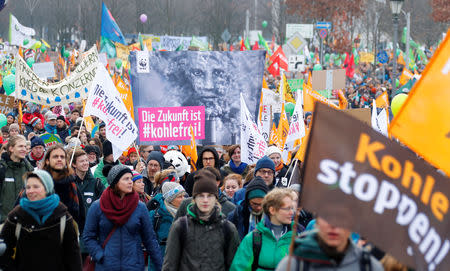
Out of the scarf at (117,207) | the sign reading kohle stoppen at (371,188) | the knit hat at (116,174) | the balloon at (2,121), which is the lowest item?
the balloon at (2,121)

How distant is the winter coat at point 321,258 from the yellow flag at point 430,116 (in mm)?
623

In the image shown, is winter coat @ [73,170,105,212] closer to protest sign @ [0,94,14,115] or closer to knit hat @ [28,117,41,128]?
knit hat @ [28,117,41,128]

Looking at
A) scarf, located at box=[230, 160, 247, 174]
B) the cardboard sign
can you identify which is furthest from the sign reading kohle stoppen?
the cardboard sign

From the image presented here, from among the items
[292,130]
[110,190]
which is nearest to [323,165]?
[110,190]

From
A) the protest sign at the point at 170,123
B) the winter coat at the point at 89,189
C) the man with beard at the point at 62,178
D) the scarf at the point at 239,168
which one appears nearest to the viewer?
the man with beard at the point at 62,178

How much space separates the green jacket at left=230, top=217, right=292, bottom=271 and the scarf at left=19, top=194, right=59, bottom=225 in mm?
1289

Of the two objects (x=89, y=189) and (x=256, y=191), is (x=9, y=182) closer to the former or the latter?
(x=89, y=189)

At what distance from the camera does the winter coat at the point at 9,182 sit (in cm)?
715

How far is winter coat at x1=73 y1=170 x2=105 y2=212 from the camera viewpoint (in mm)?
7051

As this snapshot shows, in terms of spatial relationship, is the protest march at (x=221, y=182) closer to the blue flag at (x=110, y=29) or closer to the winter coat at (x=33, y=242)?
the winter coat at (x=33, y=242)

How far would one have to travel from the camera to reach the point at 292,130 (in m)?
9.48

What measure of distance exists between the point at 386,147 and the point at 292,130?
20.7 feet

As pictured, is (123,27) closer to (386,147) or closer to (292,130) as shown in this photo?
(292,130)

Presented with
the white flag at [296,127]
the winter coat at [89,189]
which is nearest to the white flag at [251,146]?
the white flag at [296,127]
